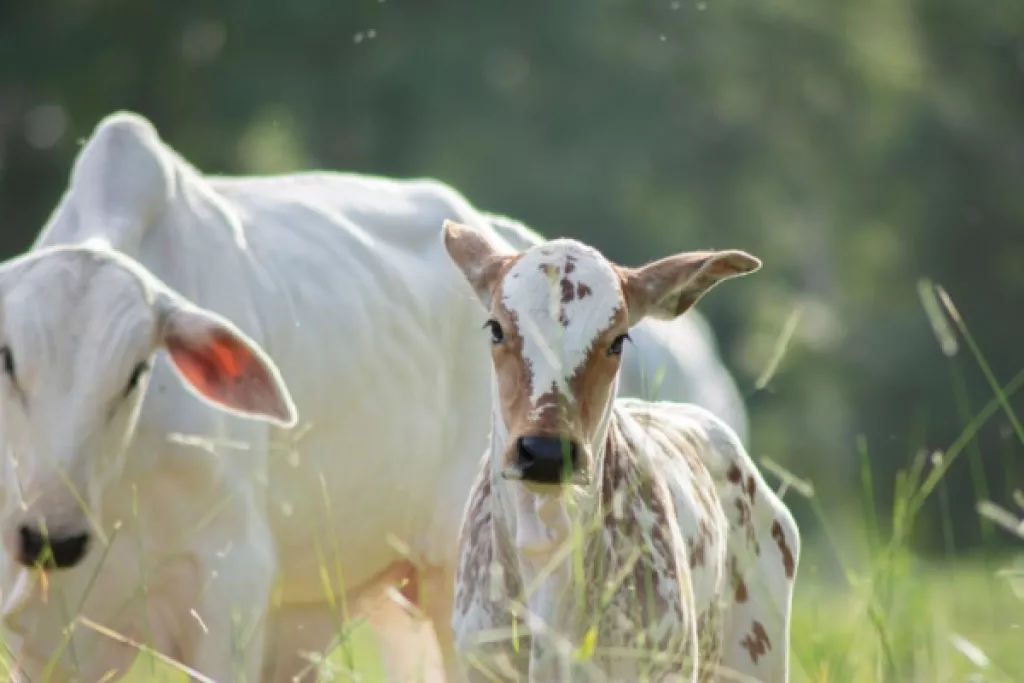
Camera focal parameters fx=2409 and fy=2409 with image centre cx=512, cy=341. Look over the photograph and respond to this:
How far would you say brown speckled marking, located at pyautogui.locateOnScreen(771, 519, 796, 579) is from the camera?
676cm

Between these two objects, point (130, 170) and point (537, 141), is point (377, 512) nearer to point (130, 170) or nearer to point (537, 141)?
point (130, 170)

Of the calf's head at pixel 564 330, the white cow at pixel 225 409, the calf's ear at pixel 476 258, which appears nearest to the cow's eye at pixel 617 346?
the calf's head at pixel 564 330

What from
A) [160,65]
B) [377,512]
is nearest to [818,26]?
[160,65]

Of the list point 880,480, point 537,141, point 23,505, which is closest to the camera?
point 23,505

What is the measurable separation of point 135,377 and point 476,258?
1284mm

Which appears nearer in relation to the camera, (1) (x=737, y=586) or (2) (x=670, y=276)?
(2) (x=670, y=276)

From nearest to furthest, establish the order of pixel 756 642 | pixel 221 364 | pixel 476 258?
1. pixel 476 258
2. pixel 756 642
3. pixel 221 364

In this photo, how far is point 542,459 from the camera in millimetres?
5316

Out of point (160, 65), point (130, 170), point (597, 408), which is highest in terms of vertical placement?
point (597, 408)

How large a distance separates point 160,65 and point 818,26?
12.0 m

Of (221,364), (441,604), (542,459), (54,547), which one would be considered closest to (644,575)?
(542,459)

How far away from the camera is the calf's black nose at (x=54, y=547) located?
6523 mm

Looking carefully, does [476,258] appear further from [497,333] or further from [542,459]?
[542,459]

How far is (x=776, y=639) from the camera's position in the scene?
6.44 m
